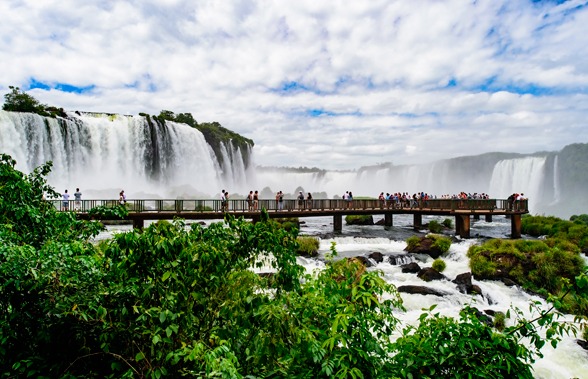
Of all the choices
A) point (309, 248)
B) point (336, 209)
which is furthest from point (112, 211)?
point (336, 209)

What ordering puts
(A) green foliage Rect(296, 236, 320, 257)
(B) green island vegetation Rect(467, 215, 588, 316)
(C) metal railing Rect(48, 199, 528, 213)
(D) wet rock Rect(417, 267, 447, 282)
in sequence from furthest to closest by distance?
(C) metal railing Rect(48, 199, 528, 213)
(A) green foliage Rect(296, 236, 320, 257)
(D) wet rock Rect(417, 267, 447, 282)
(B) green island vegetation Rect(467, 215, 588, 316)

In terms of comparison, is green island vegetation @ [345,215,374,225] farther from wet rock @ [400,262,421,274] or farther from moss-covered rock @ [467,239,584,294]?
wet rock @ [400,262,421,274]

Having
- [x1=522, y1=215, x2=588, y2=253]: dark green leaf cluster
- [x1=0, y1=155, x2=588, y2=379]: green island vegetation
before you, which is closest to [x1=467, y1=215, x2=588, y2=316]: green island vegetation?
[x1=522, y1=215, x2=588, y2=253]: dark green leaf cluster

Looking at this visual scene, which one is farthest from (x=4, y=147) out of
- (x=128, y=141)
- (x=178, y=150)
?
(x=178, y=150)

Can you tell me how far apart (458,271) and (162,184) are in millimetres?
43188

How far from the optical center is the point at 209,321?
4219 mm

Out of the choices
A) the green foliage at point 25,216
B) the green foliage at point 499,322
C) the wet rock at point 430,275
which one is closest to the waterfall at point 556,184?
the wet rock at point 430,275

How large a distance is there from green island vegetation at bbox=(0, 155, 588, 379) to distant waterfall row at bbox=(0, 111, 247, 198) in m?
34.0

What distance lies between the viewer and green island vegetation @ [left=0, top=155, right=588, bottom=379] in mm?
3260

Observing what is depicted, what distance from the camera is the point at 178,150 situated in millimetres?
49469

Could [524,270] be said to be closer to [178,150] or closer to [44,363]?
[44,363]

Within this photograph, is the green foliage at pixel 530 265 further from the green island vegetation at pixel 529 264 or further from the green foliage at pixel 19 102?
the green foliage at pixel 19 102

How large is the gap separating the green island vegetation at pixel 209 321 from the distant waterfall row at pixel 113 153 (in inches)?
1339

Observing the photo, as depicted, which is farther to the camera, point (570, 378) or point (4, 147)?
point (4, 147)
